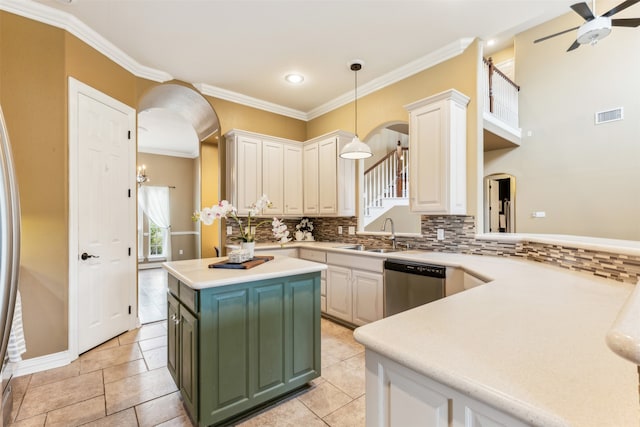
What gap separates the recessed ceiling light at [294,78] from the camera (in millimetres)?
3715

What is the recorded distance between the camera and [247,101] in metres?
4.39

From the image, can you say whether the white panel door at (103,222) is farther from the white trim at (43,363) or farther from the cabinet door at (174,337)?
the cabinet door at (174,337)

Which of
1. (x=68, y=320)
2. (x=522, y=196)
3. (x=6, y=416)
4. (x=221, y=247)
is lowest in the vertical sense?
(x=6, y=416)

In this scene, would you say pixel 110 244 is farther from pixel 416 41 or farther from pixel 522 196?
pixel 522 196

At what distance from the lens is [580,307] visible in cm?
124

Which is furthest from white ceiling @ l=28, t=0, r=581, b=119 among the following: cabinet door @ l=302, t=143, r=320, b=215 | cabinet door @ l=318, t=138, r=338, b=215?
cabinet door @ l=302, t=143, r=320, b=215

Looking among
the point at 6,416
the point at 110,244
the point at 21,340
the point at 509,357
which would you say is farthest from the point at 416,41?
the point at 6,416

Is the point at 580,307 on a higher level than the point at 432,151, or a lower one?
lower

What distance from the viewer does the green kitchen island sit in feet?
5.65

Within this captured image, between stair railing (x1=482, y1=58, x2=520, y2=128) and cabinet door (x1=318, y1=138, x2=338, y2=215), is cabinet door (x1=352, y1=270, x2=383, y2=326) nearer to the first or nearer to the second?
cabinet door (x1=318, y1=138, x2=338, y2=215)

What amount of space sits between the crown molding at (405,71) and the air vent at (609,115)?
3495 mm

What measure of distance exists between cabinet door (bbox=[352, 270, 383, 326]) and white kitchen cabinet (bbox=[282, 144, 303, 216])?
1589mm

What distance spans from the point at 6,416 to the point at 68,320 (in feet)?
3.23

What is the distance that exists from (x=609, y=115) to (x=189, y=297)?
649 cm
